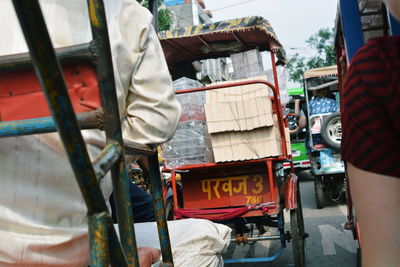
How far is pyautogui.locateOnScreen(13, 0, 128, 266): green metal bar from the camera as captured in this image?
Answer: 763mm

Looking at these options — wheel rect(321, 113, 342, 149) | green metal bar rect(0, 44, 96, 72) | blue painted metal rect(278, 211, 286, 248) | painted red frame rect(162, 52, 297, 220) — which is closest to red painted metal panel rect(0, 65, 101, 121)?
green metal bar rect(0, 44, 96, 72)

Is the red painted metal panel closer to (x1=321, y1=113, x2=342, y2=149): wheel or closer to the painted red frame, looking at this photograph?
the painted red frame

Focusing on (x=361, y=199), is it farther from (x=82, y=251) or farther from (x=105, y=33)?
(x=82, y=251)

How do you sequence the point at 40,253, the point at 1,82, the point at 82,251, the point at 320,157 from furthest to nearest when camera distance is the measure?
the point at 320,157 → the point at 82,251 → the point at 40,253 → the point at 1,82

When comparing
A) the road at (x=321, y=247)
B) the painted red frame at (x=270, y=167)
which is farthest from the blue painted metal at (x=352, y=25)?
the road at (x=321, y=247)

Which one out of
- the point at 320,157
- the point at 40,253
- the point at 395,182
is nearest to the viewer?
the point at 395,182

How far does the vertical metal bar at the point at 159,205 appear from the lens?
5.58ft

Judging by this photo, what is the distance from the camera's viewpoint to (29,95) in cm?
125

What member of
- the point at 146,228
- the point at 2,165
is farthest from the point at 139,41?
the point at 146,228

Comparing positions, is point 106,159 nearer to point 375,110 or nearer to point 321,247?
point 375,110

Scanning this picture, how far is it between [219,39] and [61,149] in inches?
181

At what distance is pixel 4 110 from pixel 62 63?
23 cm

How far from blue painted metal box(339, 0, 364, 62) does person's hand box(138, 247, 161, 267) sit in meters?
1.35

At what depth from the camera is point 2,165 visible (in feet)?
4.52
